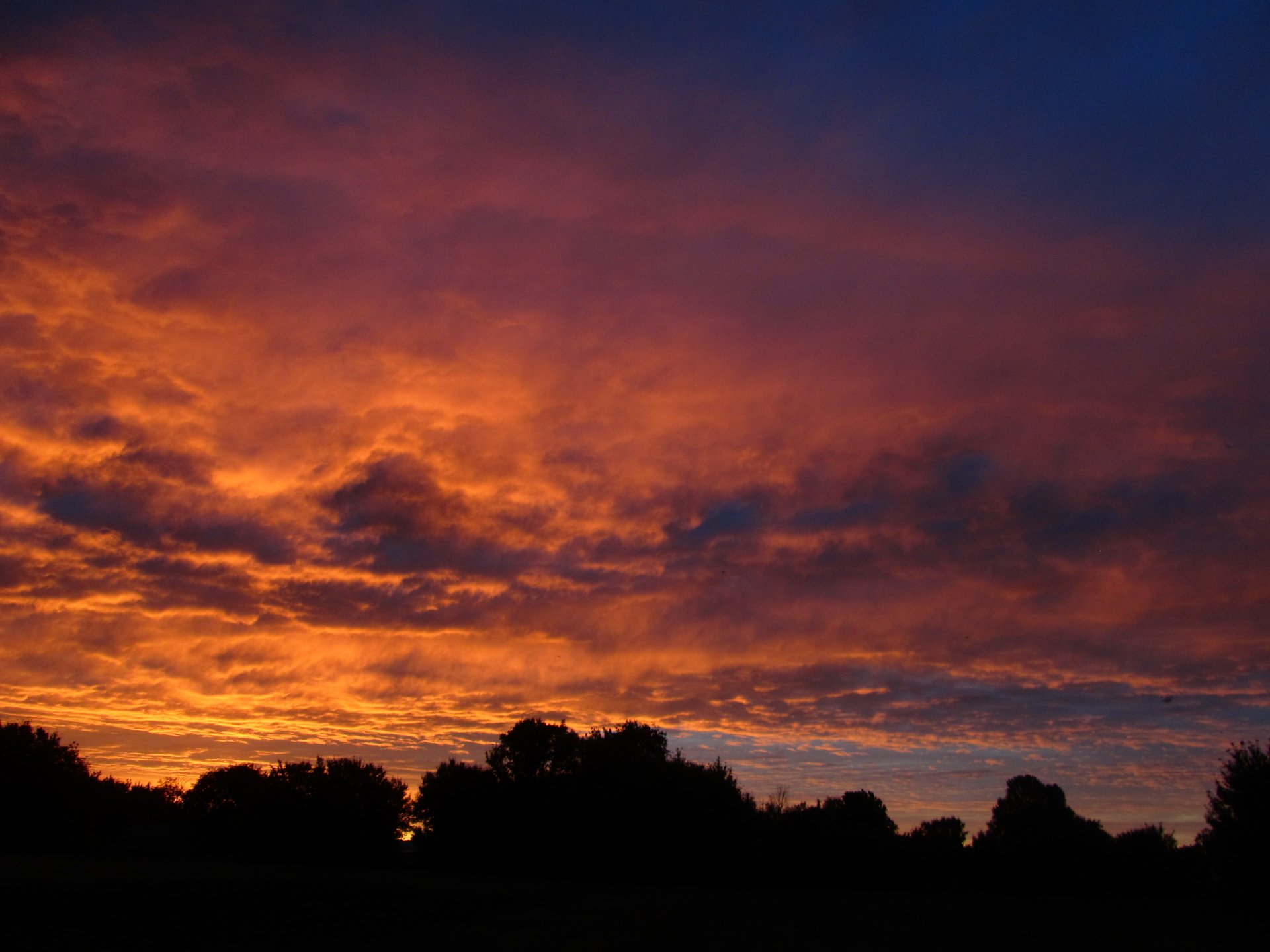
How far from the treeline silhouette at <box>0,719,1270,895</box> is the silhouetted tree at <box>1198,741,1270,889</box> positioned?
2.7 inches

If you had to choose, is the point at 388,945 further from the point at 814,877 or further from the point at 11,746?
the point at 11,746

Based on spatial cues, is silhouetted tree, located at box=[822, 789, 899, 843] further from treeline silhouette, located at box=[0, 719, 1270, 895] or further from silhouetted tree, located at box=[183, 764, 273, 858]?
silhouetted tree, located at box=[183, 764, 273, 858]

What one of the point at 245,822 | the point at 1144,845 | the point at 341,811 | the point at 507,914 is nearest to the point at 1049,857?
the point at 1144,845

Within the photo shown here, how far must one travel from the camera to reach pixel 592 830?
53656 millimetres

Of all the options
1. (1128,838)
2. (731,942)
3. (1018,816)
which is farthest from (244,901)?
(1018,816)

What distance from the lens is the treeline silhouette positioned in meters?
49.0

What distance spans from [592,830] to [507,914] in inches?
870

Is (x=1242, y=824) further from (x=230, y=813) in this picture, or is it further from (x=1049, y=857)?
(x=230, y=813)

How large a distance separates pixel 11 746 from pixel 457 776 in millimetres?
31479

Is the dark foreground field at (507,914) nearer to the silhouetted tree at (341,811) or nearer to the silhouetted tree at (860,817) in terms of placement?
Answer: the silhouetted tree at (860,817)

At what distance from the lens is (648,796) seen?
2138 inches

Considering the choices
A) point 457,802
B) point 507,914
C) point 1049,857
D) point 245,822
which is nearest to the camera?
point 507,914

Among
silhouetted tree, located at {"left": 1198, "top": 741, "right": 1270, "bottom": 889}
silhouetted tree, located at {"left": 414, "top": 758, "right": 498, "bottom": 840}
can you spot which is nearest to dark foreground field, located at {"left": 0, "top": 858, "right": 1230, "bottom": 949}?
silhouetted tree, located at {"left": 1198, "top": 741, "right": 1270, "bottom": 889}

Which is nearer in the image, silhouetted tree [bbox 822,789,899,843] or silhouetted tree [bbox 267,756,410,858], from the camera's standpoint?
silhouetted tree [bbox 822,789,899,843]
